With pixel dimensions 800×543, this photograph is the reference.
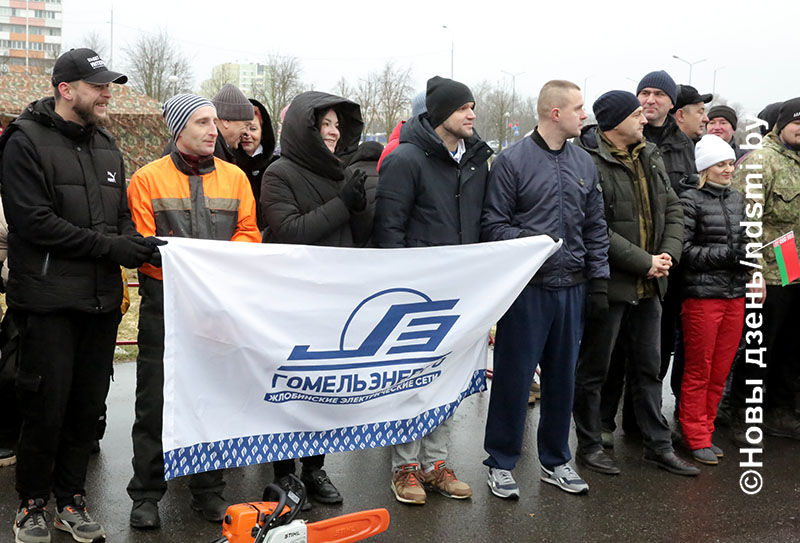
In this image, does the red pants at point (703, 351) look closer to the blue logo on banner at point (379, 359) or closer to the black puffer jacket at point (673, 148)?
the black puffer jacket at point (673, 148)

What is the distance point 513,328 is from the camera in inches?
196

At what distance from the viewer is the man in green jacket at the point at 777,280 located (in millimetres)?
6129

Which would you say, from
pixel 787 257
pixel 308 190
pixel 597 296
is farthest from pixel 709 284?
pixel 308 190

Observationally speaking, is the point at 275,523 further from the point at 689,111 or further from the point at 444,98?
the point at 689,111

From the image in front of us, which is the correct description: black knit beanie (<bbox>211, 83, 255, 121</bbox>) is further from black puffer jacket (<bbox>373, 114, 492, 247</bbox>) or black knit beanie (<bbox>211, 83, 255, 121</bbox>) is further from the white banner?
the white banner

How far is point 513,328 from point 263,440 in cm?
165

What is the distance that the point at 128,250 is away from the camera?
13.1ft

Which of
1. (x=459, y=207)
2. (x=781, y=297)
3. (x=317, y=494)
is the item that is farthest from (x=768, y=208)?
(x=317, y=494)

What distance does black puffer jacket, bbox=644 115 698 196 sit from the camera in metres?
6.53

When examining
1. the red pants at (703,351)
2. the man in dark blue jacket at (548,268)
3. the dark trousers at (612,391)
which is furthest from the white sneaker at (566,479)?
the red pants at (703,351)

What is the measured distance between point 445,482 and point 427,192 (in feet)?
5.76

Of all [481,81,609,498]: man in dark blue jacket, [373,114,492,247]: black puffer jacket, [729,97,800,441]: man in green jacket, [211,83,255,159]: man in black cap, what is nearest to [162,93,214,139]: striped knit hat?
[211,83,255,159]: man in black cap

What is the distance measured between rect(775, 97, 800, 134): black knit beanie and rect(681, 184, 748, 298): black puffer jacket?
3.07 feet

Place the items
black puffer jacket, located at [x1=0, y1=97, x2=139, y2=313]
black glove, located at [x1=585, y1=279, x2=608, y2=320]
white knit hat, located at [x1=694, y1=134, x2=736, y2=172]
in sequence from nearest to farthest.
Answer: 1. black puffer jacket, located at [x1=0, y1=97, x2=139, y2=313]
2. black glove, located at [x1=585, y1=279, x2=608, y2=320]
3. white knit hat, located at [x1=694, y1=134, x2=736, y2=172]
